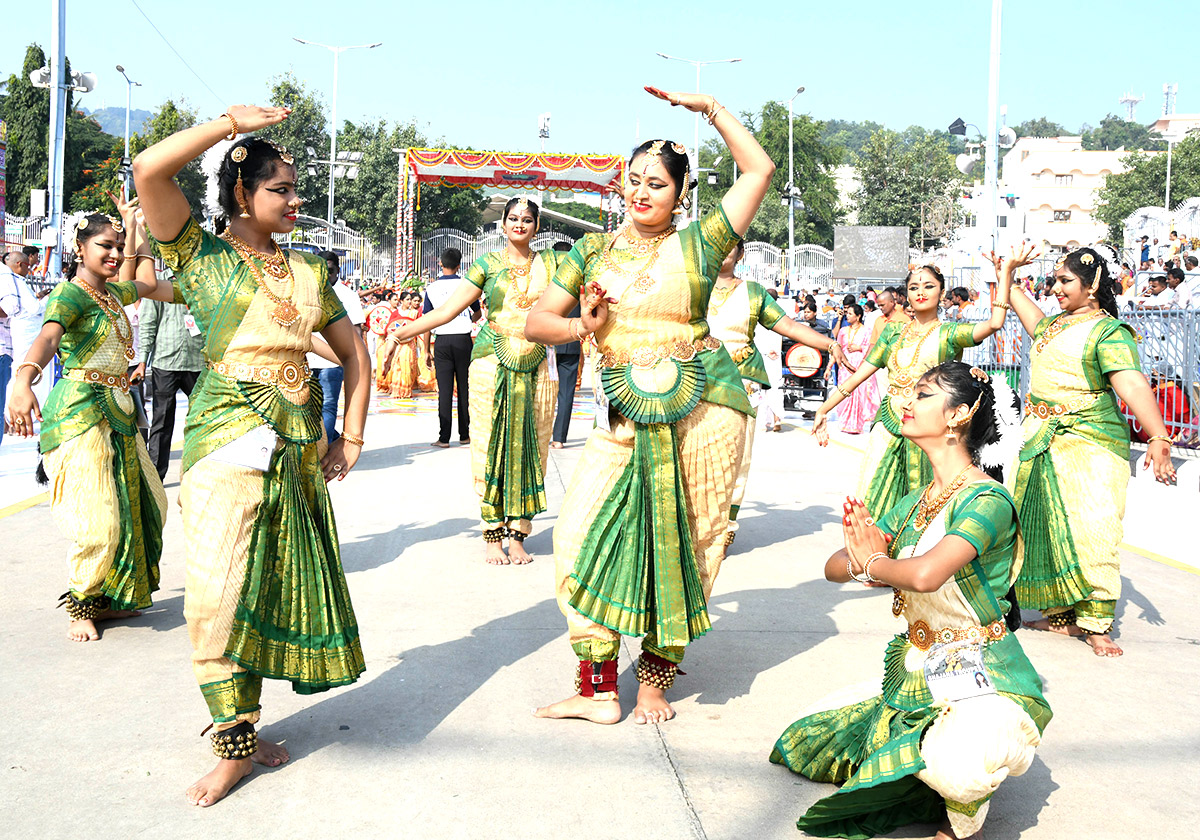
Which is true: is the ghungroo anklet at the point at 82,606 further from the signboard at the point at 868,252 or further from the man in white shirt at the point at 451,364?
the signboard at the point at 868,252

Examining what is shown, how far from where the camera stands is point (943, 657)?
3.19 metres

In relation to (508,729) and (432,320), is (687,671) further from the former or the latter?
(432,320)

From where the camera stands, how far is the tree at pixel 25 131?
4834 centimetres

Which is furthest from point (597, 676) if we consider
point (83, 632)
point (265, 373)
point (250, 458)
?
point (83, 632)

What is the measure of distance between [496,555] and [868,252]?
31547 mm

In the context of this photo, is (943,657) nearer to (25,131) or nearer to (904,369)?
(904,369)

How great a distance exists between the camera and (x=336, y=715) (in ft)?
13.4

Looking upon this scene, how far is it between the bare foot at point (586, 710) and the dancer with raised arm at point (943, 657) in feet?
2.67

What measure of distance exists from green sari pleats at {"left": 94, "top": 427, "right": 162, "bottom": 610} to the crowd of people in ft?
0.04

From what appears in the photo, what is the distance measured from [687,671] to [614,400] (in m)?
1.35

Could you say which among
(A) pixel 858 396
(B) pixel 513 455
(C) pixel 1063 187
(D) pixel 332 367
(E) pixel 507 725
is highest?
(C) pixel 1063 187

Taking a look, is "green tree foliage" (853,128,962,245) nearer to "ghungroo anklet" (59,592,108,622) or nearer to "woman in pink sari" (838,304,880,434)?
"woman in pink sari" (838,304,880,434)

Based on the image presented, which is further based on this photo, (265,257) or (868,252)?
(868,252)

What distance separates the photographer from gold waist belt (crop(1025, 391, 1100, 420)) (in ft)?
17.7
